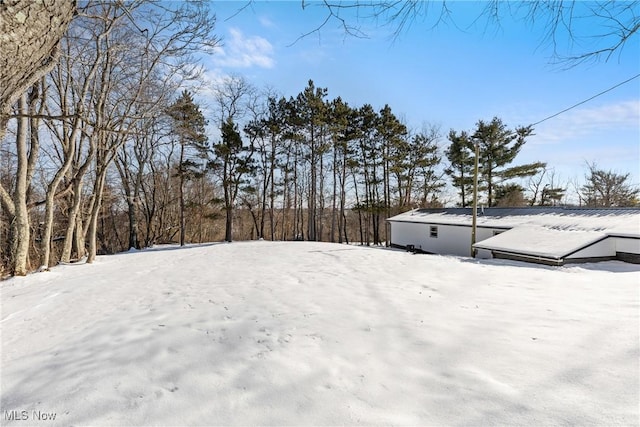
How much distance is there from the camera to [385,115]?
22188 millimetres

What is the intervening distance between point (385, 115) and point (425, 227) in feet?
32.7

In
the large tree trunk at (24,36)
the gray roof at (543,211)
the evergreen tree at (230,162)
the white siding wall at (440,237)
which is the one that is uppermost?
the evergreen tree at (230,162)

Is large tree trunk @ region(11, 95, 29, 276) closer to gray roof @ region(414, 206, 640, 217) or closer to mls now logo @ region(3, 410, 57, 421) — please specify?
mls now logo @ region(3, 410, 57, 421)

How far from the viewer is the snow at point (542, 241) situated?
32.2 ft

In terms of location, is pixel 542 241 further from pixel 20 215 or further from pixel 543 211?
pixel 20 215

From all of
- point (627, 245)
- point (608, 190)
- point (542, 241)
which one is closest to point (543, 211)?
point (542, 241)

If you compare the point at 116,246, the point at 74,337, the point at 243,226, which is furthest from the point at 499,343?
the point at 243,226

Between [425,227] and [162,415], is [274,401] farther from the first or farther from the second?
[425,227]

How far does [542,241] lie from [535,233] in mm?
1120

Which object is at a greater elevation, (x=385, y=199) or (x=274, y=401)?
(x=385, y=199)

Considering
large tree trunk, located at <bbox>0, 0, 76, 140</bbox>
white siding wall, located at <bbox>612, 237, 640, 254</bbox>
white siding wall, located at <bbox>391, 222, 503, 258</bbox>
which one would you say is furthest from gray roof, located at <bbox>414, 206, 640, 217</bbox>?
large tree trunk, located at <bbox>0, 0, 76, 140</bbox>

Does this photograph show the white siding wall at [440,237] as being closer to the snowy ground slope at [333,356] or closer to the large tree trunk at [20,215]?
the snowy ground slope at [333,356]

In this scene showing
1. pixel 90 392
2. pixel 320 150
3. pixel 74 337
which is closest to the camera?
pixel 90 392

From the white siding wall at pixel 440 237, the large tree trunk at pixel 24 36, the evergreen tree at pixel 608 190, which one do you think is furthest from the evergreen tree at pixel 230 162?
the evergreen tree at pixel 608 190
